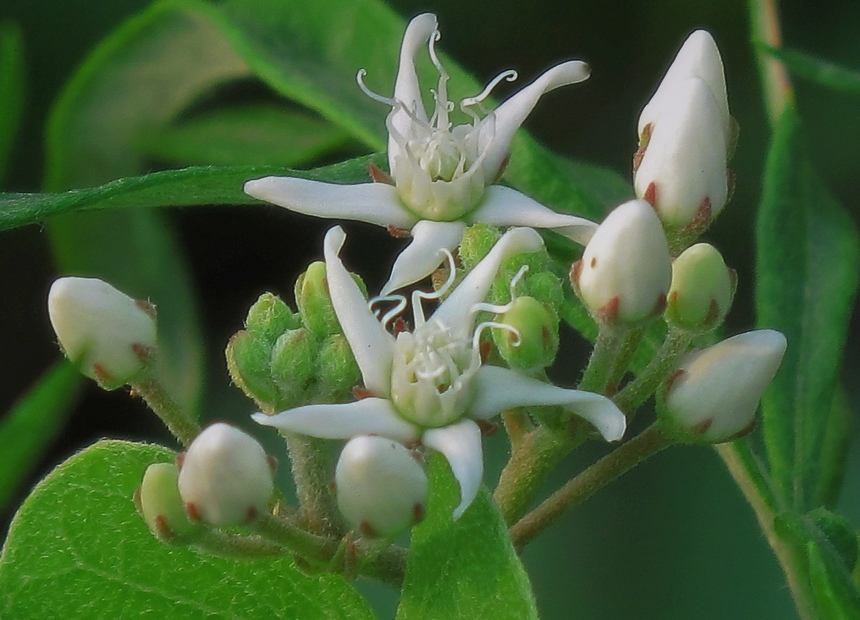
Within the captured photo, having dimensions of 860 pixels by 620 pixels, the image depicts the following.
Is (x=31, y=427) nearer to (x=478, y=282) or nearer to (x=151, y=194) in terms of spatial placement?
(x=151, y=194)

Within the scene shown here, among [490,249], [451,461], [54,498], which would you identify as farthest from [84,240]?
[451,461]

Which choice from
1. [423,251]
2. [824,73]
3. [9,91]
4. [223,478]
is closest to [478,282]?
[423,251]

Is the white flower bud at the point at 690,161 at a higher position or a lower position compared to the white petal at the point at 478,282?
higher

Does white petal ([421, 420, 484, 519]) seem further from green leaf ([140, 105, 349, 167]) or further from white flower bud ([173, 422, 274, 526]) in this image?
green leaf ([140, 105, 349, 167])

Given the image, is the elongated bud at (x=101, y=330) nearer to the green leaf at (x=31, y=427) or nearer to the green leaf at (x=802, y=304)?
the green leaf at (x=31, y=427)

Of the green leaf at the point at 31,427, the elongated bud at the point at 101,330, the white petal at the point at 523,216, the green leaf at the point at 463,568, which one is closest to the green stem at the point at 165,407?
the elongated bud at the point at 101,330

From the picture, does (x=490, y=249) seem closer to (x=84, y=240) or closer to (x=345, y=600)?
(x=345, y=600)
